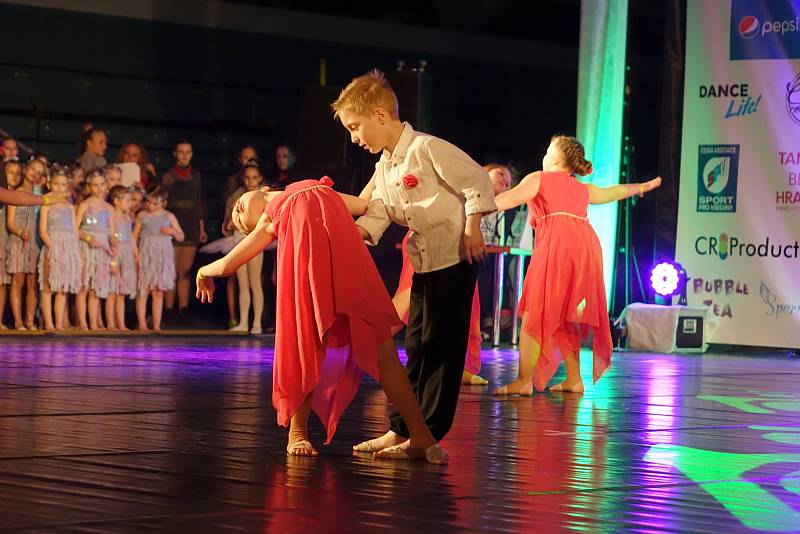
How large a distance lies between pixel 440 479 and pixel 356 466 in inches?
14.1

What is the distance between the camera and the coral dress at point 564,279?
7.55 meters

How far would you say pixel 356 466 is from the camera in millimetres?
4305

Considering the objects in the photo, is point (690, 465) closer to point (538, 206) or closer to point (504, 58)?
point (538, 206)

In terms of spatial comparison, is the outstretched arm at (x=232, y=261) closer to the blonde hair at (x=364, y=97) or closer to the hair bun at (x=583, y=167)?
the blonde hair at (x=364, y=97)

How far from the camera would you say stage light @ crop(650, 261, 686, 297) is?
485 inches

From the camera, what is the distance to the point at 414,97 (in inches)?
484

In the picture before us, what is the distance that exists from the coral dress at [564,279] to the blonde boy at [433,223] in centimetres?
291

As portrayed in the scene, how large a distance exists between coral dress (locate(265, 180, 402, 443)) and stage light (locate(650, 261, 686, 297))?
26.3ft

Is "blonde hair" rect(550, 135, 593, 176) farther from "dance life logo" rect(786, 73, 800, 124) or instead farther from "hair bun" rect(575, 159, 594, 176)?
"dance life logo" rect(786, 73, 800, 124)

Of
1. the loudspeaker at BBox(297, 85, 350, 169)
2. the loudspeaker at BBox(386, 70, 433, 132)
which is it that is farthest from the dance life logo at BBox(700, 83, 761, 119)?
the loudspeaker at BBox(297, 85, 350, 169)

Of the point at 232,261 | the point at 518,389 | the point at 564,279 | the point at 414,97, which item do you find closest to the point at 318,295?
the point at 232,261

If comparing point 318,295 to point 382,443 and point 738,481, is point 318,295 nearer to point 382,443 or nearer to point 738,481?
point 382,443

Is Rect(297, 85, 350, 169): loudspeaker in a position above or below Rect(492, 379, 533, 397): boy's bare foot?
above

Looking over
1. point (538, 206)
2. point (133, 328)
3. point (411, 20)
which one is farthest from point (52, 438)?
point (411, 20)
